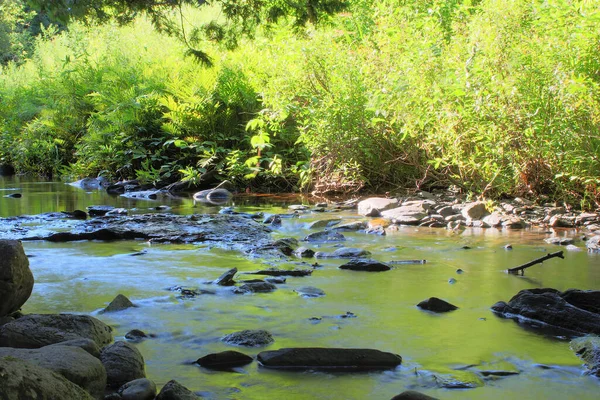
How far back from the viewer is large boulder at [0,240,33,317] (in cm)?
327

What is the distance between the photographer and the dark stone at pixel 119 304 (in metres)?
3.71

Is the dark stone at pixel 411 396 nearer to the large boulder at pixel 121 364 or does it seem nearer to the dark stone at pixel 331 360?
the dark stone at pixel 331 360

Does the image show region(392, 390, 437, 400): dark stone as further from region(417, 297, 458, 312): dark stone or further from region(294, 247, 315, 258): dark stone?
region(294, 247, 315, 258): dark stone

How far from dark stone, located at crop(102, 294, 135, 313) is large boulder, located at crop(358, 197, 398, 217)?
5016 millimetres

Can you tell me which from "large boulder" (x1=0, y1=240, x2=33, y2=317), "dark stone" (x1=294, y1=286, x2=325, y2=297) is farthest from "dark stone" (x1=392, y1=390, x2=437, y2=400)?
"large boulder" (x1=0, y1=240, x2=33, y2=317)

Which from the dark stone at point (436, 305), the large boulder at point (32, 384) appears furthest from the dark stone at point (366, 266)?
the large boulder at point (32, 384)

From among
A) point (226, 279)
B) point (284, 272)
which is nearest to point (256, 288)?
point (226, 279)

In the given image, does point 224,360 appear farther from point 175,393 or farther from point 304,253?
point 304,253

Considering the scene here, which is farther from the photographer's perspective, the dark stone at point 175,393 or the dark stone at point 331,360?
the dark stone at point 331,360

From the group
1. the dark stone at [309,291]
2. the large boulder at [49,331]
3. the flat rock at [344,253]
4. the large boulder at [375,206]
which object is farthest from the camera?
the large boulder at [375,206]

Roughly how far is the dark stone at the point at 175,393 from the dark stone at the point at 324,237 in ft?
13.2

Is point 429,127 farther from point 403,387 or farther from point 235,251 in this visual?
point 403,387

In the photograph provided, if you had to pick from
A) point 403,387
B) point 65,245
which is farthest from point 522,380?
point 65,245

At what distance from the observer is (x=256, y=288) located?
4.20m
